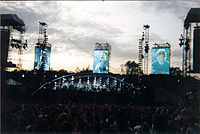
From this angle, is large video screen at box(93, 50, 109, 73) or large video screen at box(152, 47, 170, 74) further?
large video screen at box(93, 50, 109, 73)

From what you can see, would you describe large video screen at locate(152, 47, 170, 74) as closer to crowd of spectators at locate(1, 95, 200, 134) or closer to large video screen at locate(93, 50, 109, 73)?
large video screen at locate(93, 50, 109, 73)

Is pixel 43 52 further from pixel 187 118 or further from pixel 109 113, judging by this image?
pixel 187 118

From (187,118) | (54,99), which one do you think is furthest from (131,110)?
(54,99)

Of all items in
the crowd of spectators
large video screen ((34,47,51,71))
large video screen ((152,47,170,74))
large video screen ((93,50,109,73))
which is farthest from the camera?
large video screen ((93,50,109,73))

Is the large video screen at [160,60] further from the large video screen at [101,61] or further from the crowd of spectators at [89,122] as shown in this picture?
the crowd of spectators at [89,122]

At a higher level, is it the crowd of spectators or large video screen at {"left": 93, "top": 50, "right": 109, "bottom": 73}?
large video screen at {"left": 93, "top": 50, "right": 109, "bottom": 73}

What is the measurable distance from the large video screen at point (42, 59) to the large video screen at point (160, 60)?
28.8ft

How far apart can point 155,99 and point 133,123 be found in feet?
26.0

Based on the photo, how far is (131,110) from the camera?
7.16 metres

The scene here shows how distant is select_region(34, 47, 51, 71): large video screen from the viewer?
636 inches

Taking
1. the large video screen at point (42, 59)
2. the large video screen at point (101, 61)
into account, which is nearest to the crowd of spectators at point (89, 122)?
the large video screen at point (42, 59)

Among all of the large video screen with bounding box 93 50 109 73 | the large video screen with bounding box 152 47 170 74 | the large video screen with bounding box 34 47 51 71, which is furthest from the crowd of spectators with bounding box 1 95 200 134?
the large video screen with bounding box 93 50 109 73

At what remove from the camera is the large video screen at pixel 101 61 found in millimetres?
18328

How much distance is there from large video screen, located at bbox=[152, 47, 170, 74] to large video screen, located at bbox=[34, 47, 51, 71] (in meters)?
8.77
